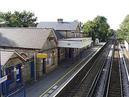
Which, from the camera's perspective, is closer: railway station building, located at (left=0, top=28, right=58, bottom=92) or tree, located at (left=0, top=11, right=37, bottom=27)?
railway station building, located at (left=0, top=28, right=58, bottom=92)

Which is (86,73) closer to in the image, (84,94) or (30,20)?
(84,94)

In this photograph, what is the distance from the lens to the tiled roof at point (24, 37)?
27702 millimetres

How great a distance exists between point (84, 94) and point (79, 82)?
4.43 meters

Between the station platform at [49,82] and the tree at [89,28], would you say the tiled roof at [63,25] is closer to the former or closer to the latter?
the tree at [89,28]

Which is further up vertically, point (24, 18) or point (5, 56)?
point (24, 18)

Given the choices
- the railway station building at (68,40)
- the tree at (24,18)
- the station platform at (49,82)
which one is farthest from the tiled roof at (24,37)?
the tree at (24,18)

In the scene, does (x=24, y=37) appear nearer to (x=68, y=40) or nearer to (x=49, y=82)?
(x=49, y=82)

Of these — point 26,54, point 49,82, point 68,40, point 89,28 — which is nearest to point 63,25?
point 68,40

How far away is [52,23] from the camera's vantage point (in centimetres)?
5484

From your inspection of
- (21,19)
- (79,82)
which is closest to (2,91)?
(79,82)

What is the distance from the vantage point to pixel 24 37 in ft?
96.4

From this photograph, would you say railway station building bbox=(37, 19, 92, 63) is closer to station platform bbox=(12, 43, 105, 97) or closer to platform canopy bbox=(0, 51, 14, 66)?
station platform bbox=(12, 43, 105, 97)

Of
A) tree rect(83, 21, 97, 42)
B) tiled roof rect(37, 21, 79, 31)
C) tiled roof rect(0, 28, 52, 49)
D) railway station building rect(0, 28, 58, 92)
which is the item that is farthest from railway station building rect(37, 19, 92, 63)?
tree rect(83, 21, 97, 42)

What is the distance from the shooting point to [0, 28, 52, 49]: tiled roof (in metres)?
27.7
